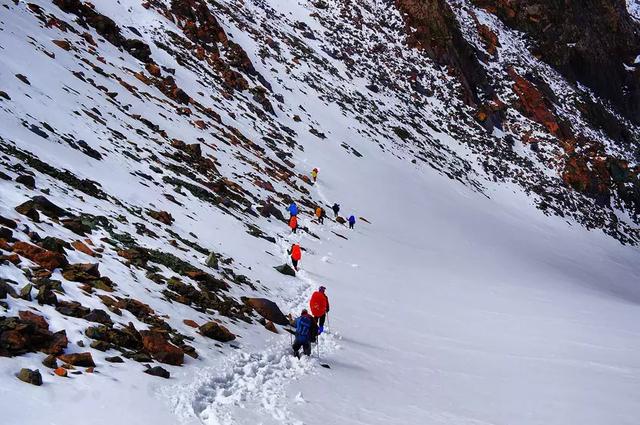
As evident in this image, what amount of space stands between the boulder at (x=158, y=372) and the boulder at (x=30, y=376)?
166 cm

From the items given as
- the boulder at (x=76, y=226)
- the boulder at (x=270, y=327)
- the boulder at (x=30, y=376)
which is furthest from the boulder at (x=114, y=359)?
the boulder at (x=270, y=327)

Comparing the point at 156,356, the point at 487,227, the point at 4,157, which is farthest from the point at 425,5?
the point at 156,356

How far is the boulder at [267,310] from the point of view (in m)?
13.0

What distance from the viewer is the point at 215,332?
1009 cm

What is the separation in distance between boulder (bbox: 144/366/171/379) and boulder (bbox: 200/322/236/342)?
2.20 meters

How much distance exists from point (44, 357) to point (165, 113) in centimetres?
2338

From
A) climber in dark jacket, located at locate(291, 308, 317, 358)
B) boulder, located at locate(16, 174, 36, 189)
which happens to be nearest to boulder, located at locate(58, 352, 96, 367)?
climber in dark jacket, located at locate(291, 308, 317, 358)

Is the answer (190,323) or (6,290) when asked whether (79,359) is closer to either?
(6,290)

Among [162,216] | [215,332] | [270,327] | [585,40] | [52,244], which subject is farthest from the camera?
[585,40]

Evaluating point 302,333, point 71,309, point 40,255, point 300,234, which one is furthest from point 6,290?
point 300,234

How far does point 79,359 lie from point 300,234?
55.1 feet

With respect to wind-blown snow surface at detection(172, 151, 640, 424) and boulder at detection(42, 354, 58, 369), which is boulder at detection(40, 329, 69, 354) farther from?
wind-blown snow surface at detection(172, 151, 640, 424)

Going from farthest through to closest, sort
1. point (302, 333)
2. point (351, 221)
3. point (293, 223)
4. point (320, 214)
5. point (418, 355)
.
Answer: point (351, 221) < point (320, 214) < point (293, 223) < point (418, 355) < point (302, 333)

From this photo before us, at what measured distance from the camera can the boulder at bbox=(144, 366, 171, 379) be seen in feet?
25.2
